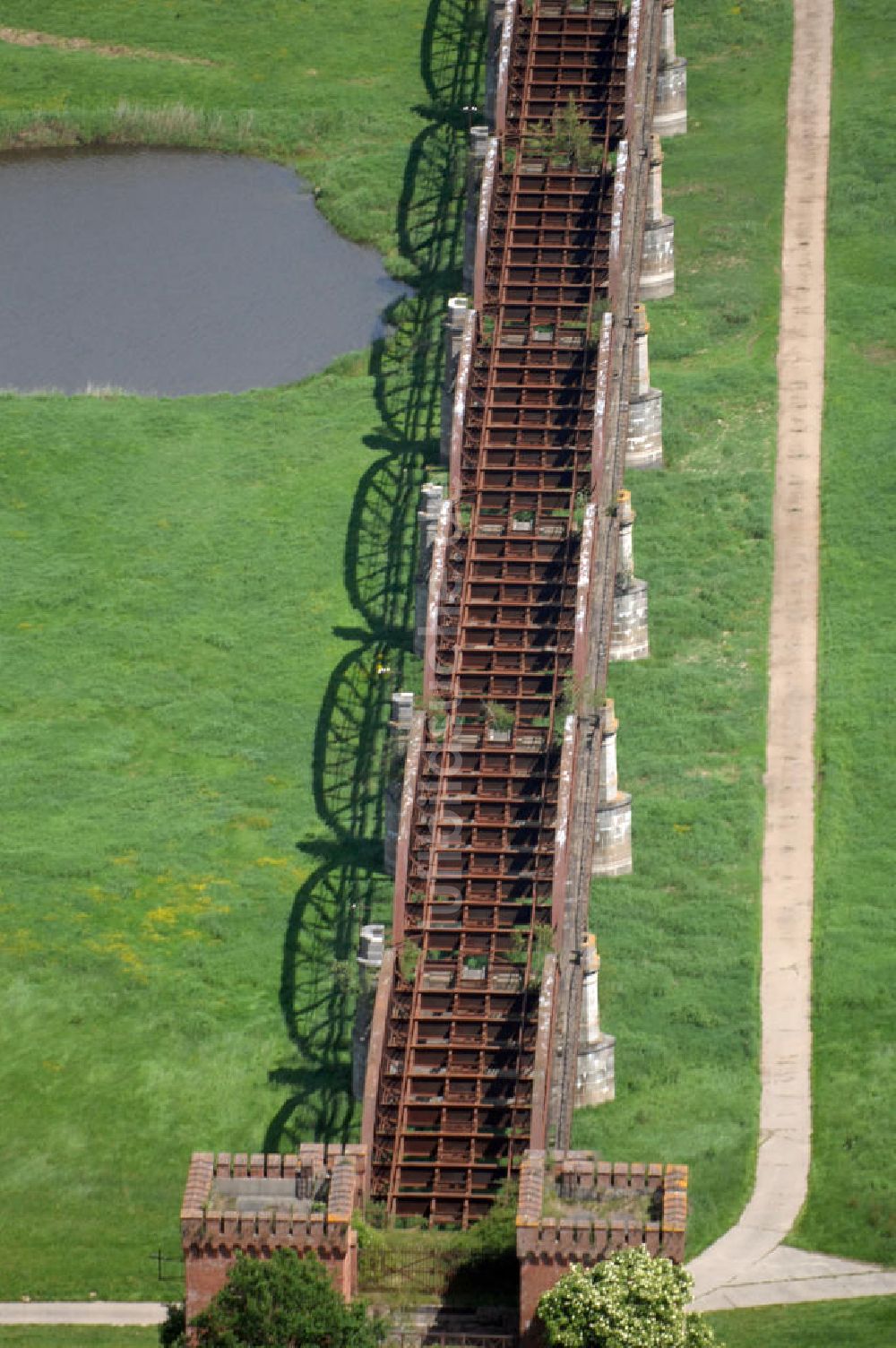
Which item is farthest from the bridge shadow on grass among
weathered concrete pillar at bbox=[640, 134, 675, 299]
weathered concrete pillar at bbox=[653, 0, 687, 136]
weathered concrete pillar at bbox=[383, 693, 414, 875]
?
weathered concrete pillar at bbox=[653, 0, 687, 136]

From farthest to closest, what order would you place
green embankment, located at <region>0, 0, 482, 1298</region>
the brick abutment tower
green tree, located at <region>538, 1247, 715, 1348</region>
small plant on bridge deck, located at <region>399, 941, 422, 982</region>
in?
green embankment, located at <region>0, 0, 482, 1298</region>, small plant on bridge deck, located at <region>399, 941, 422, 982</region>, the brick abutment tower, green tree, located at <region>538, 1247, 715, 1348</region>

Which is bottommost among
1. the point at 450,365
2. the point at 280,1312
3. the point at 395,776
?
the point at 280,1312

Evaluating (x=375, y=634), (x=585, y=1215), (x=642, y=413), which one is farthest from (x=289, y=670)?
(x=585, y=1215)

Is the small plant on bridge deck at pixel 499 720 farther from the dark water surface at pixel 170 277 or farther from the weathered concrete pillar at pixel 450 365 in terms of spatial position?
the dark water surface at pixel 170 277

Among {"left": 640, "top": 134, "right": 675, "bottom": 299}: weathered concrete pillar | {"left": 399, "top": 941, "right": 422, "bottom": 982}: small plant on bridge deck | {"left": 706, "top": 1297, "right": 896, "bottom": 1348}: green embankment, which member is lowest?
{"left": 706, "top": 1297, "right": 896, "bottom": 1348}: green embankment

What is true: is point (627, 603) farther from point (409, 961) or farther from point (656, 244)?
point (656, 244)

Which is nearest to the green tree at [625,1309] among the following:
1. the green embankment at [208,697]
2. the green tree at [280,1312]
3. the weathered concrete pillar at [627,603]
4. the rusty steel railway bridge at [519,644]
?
the green tree at [280,1312]

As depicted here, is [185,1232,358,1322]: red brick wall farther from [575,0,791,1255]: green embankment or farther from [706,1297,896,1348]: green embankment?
[575,0,791,1255]: green embankment
